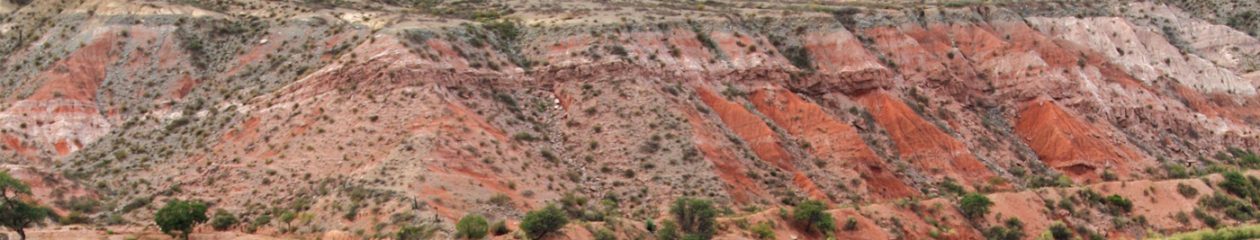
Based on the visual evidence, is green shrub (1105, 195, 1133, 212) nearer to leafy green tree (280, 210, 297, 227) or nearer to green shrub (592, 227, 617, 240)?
green shrub (592, 227, 617, 240)

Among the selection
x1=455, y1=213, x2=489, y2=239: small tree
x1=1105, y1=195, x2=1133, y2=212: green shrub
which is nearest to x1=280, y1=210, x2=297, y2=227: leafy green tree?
x1=455, y1=213, x2=489, y2=239: small tree

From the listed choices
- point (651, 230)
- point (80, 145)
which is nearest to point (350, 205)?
point (651, 230)

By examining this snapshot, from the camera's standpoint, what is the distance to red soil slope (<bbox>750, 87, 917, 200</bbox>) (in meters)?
55.8

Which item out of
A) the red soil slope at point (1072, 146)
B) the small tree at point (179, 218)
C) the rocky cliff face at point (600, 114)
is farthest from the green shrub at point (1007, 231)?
the small tree at point (179, 218)

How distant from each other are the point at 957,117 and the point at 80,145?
140 ft

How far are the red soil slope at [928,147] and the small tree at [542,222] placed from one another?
2336 cm

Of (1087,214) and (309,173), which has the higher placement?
(309,173)

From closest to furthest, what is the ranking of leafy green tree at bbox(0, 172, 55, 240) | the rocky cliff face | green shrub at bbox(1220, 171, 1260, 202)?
1. leafy green tree at bbox(0, 172, 55, 240)
2. the rocky cliff face
3. green shrub at bbox(1220, 171, 1260, 202)

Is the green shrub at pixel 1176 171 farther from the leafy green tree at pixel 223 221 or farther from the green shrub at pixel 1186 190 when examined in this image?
the leafy green tree at pixel 223 221

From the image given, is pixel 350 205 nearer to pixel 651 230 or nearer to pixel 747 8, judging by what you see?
pixel 651 230

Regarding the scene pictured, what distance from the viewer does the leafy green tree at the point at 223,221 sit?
45.4 m

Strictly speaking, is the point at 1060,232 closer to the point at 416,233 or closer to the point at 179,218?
the point at 416,233

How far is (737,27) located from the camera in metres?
67.7

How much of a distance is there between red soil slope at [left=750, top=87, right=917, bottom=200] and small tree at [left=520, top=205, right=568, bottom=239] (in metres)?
18.0
